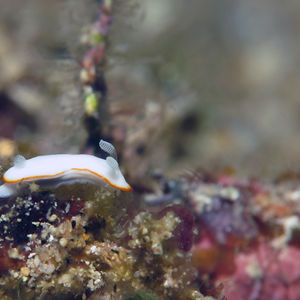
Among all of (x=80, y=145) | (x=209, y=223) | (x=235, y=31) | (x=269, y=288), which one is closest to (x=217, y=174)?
(x=209, y=223)

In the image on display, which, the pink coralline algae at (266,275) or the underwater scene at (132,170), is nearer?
the underwater scene at (132,170)

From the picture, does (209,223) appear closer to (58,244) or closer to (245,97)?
(58,244)

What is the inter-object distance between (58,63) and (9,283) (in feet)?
6.69

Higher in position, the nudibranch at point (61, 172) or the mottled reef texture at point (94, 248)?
the nudibranch at point (61, 172)

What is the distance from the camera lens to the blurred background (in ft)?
9.89

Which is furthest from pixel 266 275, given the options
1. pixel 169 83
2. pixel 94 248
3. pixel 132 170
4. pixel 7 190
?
pixel 169 83

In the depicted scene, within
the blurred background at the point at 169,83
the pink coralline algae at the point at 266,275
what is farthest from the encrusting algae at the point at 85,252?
the pink coralline algae at the point at 266,275

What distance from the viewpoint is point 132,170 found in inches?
129

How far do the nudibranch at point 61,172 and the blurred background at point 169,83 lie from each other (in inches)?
7.5

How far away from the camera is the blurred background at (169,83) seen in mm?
3014

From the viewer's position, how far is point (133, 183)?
288 cm

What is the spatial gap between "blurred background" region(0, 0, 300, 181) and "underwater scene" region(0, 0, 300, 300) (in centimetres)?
3

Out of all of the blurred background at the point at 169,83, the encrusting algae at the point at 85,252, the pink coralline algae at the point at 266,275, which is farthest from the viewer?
the blurred background at the point at 169,83

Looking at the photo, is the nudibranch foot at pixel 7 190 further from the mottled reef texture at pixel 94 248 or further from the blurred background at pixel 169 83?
the blurred background at pixel 169 83
